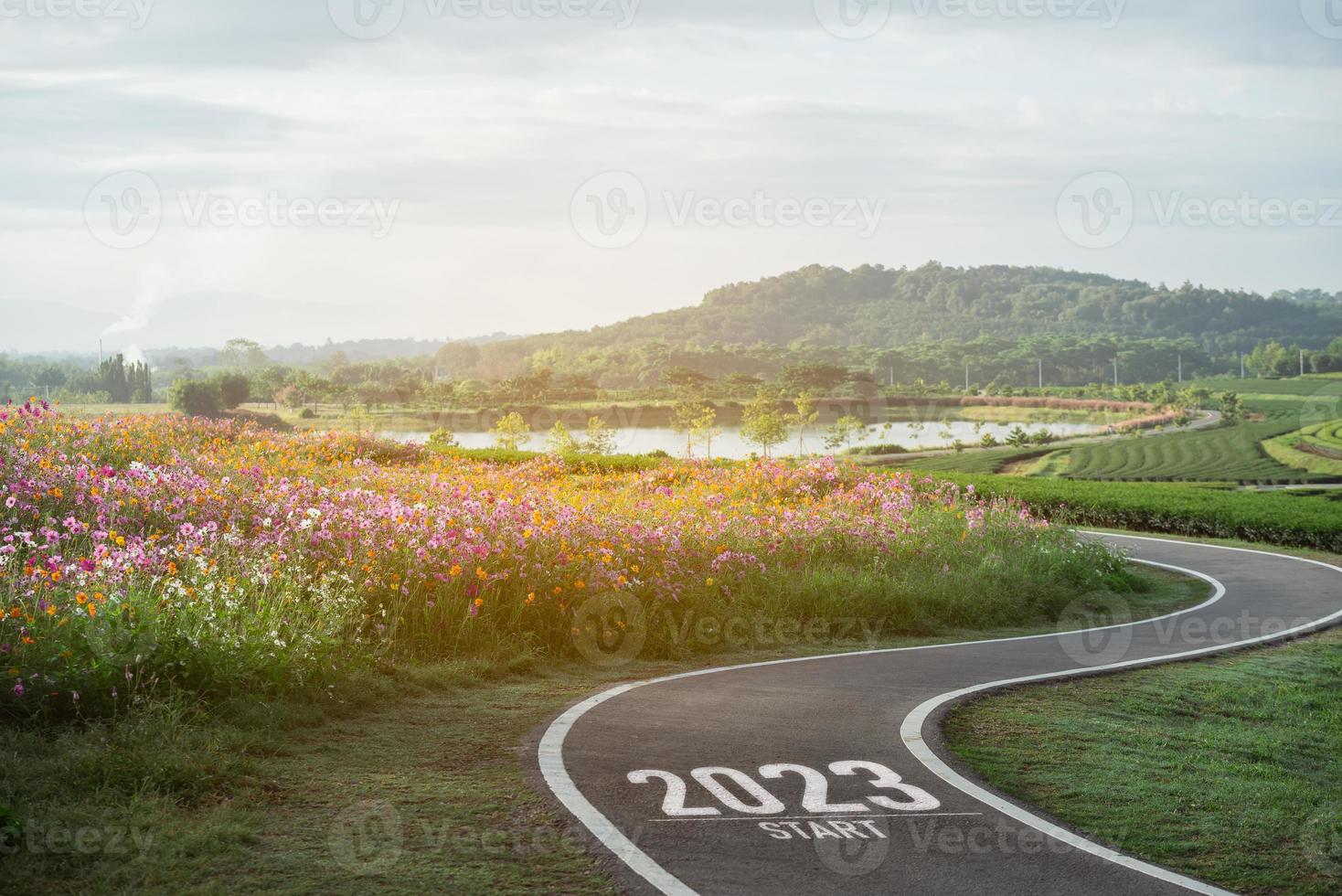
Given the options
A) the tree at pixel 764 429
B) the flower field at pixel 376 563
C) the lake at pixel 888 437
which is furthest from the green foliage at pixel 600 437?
the flower field at pixel 376 563

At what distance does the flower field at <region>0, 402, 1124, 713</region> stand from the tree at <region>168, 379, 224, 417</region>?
59.1ft

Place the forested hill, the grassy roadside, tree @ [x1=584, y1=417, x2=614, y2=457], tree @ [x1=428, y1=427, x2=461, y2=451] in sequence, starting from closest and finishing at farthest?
the grassy roadside, tree @ [x1=428, y1=427, x2=461, y2=451], tree @ [x1=584, y1=417, x2=614, y2=457], the forested hill

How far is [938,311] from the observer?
154 metres

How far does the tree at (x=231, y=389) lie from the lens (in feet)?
143

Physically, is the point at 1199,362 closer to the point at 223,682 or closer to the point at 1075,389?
the point at 1075,389

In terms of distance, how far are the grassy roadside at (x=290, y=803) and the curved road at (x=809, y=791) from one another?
0.44m

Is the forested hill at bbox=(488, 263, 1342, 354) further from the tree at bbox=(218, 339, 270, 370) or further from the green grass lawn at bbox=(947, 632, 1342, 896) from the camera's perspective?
the green grass lawn at bbox=(947, 632, 1342, 896)

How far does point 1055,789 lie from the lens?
7.29 meters

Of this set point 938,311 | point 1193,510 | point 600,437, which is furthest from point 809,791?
point 938,311

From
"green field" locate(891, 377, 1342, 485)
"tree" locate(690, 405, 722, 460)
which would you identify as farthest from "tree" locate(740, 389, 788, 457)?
"green field" locate(891, 377, 1342, 485)

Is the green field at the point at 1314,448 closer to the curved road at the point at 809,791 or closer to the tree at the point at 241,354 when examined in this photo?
the curved road at the point at 809,791

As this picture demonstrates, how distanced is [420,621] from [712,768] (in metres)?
4.54

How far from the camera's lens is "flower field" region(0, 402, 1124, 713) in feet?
26.8

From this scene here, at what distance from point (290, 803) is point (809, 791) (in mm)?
3031
